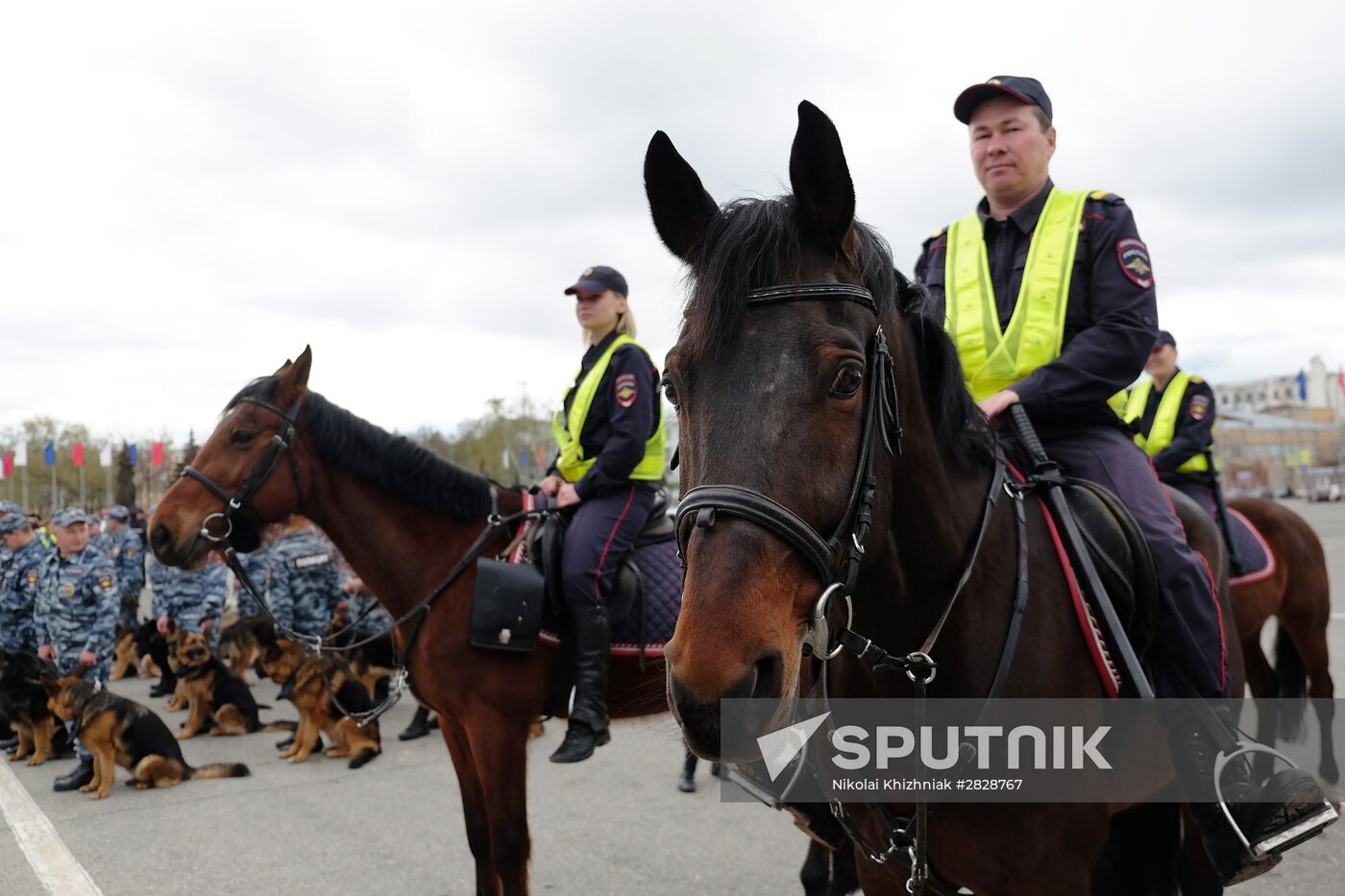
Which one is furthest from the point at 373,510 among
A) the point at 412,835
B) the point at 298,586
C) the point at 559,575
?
the point at 298,586

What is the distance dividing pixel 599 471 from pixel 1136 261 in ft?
8.47

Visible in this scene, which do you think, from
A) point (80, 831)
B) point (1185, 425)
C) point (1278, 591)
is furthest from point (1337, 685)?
point (80, 831)

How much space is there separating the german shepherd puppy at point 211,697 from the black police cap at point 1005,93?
8287mm

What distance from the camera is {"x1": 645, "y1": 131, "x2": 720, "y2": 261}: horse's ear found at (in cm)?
193

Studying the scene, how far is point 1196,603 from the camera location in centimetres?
244

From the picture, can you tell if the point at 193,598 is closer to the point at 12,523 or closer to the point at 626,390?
the point at 12,523

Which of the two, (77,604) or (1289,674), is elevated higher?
(77,604)

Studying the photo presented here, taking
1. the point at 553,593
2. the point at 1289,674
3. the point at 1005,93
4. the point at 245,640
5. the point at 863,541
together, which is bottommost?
the point at 245,640

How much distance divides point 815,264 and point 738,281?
19 centimetres

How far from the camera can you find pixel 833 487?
62.5 inches

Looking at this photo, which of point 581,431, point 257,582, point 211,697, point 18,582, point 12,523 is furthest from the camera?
point 257,582

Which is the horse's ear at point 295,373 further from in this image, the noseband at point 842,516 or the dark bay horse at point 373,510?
the noseband at point 842,516

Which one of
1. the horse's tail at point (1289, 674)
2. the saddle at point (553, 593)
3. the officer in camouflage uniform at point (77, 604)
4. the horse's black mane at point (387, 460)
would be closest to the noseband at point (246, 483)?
the horse's black mane at point (387, 460)

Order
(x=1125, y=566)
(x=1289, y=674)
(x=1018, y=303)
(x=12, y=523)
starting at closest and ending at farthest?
1. (x=1125, y=566)
2. (x=1018, y=303)
3. (x=1289, y=674)
4. (x=12, y=523)
